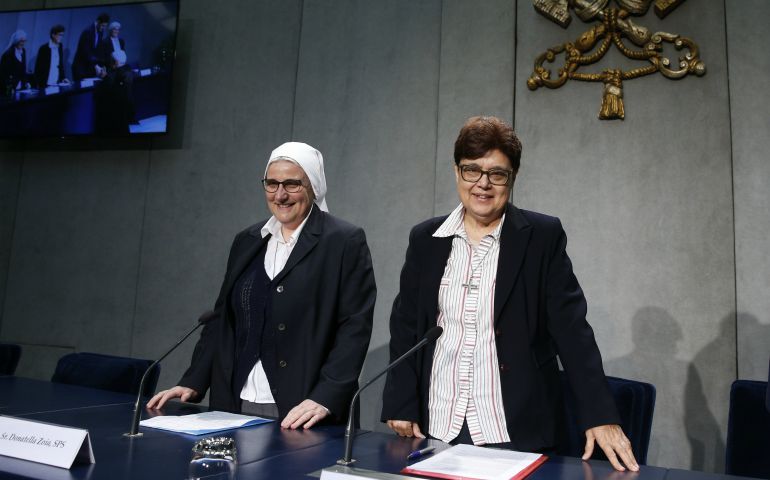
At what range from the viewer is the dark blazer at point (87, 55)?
13.9 ft

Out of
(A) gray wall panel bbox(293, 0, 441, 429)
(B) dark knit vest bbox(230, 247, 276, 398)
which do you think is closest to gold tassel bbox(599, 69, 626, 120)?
(A) gray wall panel bbox(293, 0, 441, 429)

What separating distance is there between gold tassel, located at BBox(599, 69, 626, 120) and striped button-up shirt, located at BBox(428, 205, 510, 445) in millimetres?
1883

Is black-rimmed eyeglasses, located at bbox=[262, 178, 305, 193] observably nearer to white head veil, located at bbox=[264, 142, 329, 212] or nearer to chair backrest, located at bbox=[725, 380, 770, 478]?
white head veil, located at bbox=[264, 142, 329, 212]

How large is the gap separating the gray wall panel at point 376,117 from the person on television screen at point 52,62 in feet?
5.25

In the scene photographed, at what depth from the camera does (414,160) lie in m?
3.70

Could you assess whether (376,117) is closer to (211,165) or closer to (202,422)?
(211,165)

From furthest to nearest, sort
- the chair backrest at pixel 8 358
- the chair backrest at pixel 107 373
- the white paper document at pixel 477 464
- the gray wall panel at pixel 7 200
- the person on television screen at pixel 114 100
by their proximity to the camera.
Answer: the gray wall panel at pixel 7 200 < the person on television screen at pixel 114 100 < the chair backrest at pixel 8 358 < the chair backrest at pixel 107 373 < the white paper document at pixel 477 464

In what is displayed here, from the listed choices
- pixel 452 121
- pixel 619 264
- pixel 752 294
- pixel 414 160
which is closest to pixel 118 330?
pixel 414 160

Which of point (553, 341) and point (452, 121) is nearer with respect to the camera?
point (553, 341)

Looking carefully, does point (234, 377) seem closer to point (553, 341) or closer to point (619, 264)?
point (553, 341)

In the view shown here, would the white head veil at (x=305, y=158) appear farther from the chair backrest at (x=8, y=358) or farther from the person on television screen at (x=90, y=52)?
the person on television screen at (x=90, y=52)

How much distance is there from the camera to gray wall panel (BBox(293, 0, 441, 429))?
12.0 feet

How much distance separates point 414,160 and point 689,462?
2.01 metres

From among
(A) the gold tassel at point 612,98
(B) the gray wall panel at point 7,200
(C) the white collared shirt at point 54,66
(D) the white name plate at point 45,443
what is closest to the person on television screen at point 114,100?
(C) the white collared shirt at point 54,66
